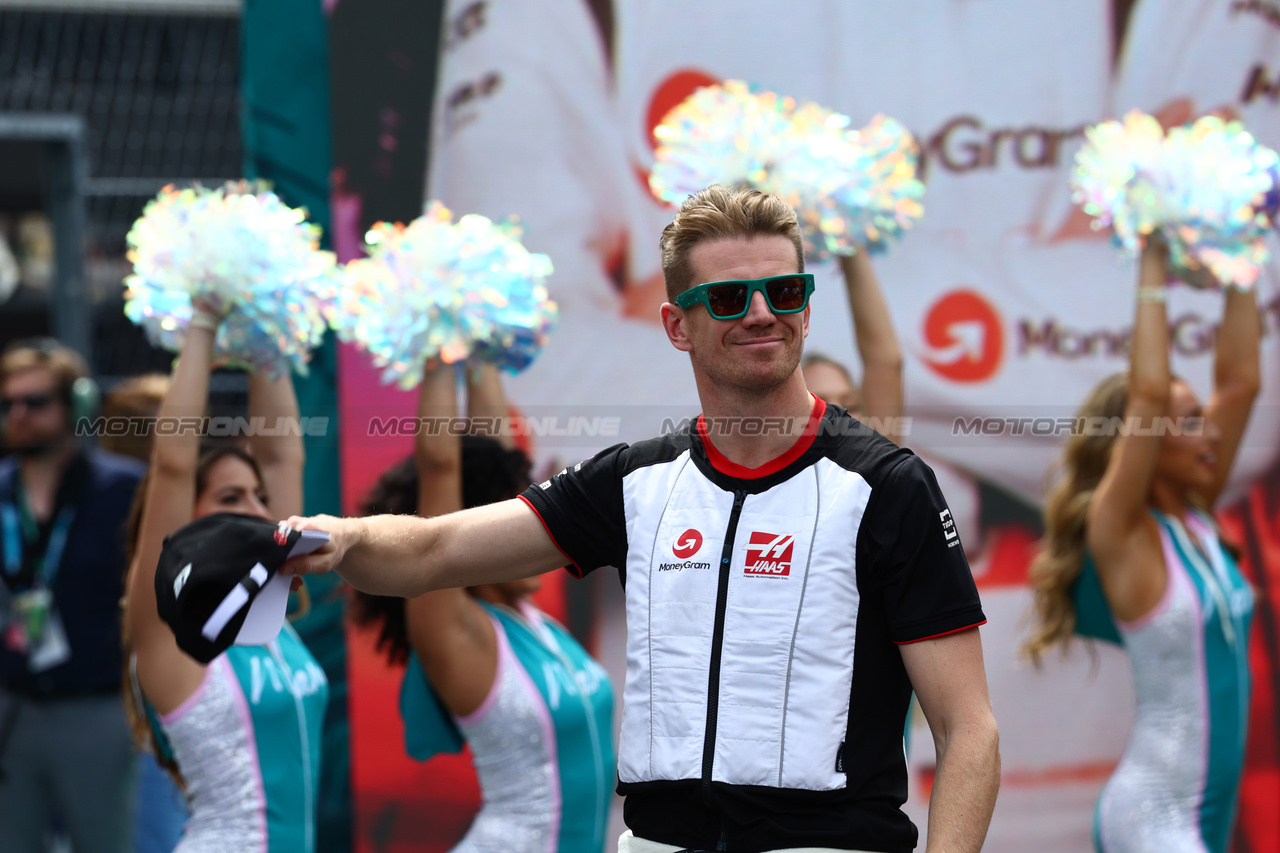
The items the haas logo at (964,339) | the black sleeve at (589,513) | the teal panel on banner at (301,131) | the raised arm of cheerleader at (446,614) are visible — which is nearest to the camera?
the black sleeve at (589,513)

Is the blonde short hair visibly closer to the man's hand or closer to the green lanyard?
the man's hand

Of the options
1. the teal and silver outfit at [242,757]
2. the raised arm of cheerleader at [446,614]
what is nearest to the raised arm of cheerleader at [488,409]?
the raised arm of cheerleader at [446,614]

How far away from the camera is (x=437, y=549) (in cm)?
212

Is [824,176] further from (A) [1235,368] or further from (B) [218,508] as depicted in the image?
(B) [218,508]

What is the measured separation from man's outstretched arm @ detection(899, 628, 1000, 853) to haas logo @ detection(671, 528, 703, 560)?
36 cm

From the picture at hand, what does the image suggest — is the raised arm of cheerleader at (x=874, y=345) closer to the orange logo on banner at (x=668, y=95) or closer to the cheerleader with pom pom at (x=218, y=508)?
the orange logo on banner at (x=668, y=95)

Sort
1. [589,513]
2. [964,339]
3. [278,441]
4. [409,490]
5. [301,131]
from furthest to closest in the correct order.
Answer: [964,339]
[301,131]
[278,441]
[409,490]
[589,513]

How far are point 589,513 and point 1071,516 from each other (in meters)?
2.33

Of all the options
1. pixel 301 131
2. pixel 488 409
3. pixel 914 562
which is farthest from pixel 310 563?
pixel 301 131

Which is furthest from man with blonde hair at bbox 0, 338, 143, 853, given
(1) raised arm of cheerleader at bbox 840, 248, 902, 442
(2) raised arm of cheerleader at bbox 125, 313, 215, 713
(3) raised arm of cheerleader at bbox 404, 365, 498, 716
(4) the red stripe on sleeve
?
(4) the red stripe on sleeve

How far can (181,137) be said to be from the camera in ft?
23.6

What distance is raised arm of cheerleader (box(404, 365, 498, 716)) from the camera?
318cm

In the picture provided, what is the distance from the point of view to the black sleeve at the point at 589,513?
215 centimetres

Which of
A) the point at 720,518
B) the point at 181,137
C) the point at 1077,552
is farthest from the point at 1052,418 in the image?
the point at 181,137
